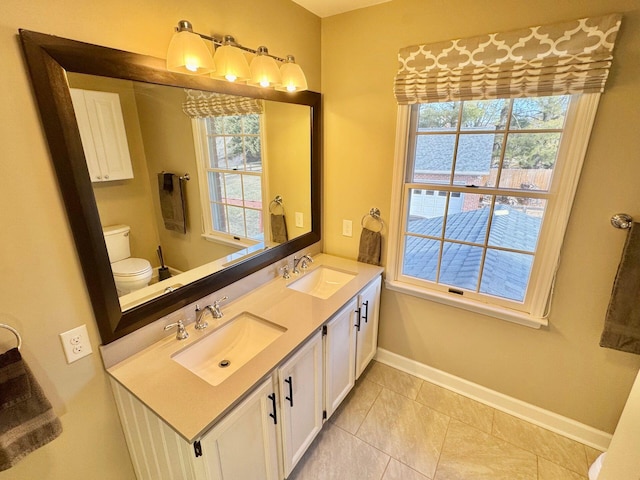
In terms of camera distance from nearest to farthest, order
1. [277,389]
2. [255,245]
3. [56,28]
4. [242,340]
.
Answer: [56,28], [277,389], [242,340], [255,245]

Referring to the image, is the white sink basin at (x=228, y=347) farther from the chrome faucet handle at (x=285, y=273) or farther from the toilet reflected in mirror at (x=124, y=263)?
the chrome faucet handle at (x=285, y=273)

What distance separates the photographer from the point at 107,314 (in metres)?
1.16

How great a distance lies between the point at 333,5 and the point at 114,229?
1.77m

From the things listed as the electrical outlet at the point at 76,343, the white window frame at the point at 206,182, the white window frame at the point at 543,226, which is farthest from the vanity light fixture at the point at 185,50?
the white window frame at the point at 543,226

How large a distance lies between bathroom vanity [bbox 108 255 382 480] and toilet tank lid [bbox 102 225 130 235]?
44 cm

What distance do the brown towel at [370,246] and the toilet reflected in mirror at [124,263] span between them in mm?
1408

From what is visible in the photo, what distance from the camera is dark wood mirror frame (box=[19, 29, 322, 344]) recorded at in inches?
36.6

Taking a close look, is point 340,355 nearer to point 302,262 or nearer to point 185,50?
point 302,262

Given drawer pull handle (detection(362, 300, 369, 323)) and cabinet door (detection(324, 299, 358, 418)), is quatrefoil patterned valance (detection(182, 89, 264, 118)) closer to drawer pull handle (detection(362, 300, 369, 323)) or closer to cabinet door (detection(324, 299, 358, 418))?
cabinet door (detection(324, 299, 358, 418))

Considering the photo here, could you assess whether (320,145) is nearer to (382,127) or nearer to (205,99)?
(382,127)

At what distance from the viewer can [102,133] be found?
112 centimetres

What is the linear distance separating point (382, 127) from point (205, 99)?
3.57 feet

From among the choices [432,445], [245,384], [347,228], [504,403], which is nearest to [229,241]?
[245,384]

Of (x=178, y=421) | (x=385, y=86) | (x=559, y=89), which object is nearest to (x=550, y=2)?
(x=559, y=89)
